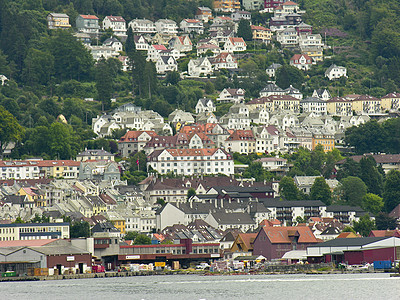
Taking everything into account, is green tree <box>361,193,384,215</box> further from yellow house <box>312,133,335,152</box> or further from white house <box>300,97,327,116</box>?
white house <box>300,97,327,116</box>

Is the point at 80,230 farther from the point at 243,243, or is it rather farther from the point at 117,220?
the point at 243,243

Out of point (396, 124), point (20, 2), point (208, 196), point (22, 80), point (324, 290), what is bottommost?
point (324, 290)

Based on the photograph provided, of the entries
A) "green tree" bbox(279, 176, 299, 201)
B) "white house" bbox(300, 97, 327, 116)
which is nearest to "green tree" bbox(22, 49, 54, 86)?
"white house" bbox(300, 97, 327, 116)

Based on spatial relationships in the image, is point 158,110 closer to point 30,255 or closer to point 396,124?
point 396,124

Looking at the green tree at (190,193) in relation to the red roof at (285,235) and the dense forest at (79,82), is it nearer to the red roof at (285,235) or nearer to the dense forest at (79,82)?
the dense forest at (79,82)

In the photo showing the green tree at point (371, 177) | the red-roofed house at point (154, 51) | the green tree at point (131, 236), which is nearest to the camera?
the green tree at point (131, 236)

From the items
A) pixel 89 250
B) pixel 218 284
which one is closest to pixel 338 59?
pixel 89 250

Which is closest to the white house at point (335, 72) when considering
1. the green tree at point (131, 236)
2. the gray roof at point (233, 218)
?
the gray roof at point (233, 218)
